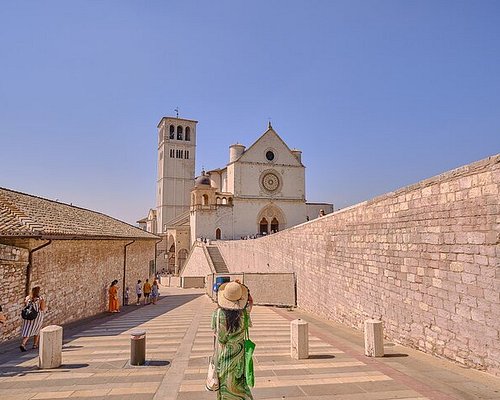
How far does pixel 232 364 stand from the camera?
3.99 meters

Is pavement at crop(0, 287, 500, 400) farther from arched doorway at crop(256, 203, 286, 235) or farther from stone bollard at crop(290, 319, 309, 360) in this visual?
arched doorway at crop(256, 203, 286, 235)

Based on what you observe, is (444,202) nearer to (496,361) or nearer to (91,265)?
(496,361)

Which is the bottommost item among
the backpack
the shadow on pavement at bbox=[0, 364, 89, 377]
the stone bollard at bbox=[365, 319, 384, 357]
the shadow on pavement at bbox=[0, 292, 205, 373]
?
the shadow on pavement at bbox=[0, 292, 205, 373]

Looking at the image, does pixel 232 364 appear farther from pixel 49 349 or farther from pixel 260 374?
pixel 49 349

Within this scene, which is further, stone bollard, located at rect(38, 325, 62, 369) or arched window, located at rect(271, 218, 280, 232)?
arched window, located at rect(271, 218, 280, 232)

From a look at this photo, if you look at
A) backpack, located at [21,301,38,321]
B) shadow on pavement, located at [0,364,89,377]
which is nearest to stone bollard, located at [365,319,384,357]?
shadow on pavement, located at [0,364,89,377]

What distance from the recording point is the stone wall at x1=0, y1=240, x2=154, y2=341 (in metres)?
9.17

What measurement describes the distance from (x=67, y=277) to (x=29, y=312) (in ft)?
15.3

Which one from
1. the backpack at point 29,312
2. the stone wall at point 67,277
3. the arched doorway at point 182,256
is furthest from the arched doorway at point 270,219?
the backpack at point 29,312

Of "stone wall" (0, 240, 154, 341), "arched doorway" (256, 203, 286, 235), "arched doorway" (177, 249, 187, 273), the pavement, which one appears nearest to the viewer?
the pavement

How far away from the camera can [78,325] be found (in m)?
11.9

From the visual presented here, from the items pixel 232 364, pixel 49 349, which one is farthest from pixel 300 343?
pixel 49 349

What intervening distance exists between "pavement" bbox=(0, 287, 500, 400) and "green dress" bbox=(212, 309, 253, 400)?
3.37 feet

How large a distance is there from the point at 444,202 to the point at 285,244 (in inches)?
512
